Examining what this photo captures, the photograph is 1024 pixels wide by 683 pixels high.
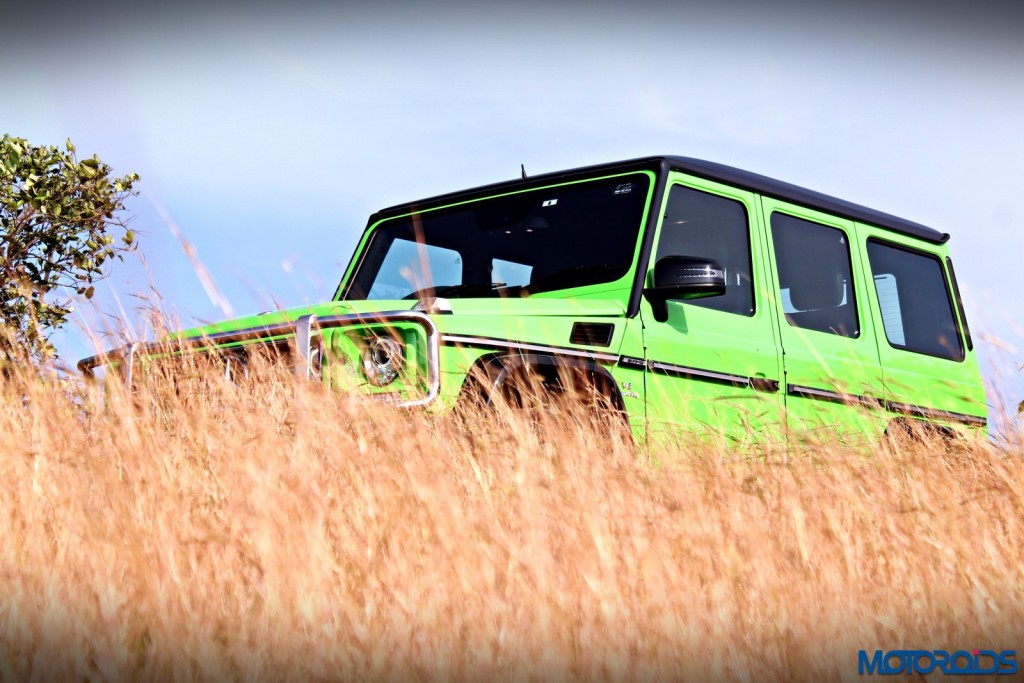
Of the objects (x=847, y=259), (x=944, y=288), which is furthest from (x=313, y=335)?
(x=944, y=288)

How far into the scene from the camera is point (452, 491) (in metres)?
3.62

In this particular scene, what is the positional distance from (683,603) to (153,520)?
1.73 m

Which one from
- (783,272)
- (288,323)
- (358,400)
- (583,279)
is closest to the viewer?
(358,400)

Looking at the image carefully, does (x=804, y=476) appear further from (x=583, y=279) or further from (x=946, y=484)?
(x=583, y=279)

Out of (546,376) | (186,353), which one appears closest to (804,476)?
(546,376)

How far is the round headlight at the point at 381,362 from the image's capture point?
419cm

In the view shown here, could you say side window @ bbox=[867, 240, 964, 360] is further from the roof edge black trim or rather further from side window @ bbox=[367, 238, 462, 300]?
side window @ bbox=[367, 238, 462, 300]

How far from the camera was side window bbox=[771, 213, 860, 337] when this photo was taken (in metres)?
5.74

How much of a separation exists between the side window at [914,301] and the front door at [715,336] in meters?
1.35

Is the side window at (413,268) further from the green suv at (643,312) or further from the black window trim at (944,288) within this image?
the black window trim at (944,288)

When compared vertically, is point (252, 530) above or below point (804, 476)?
below


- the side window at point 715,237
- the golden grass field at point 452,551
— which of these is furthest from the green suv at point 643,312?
the golden grass field at point 452,551

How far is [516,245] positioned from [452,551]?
2515mm

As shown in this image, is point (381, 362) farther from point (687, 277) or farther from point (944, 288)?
point (944, 288)
